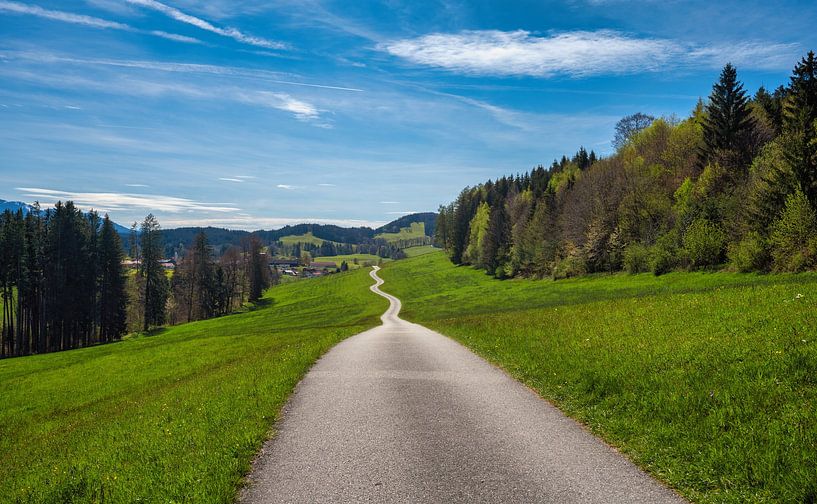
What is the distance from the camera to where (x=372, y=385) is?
13125mm

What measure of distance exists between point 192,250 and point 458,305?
61.0 metres

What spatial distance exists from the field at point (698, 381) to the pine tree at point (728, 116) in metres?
43.5

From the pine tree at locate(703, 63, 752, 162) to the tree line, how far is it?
88141mm

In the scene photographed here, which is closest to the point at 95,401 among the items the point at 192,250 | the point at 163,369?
the point at 163,369

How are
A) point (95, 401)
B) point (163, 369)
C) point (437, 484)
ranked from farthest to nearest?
point (163, 369) → point (95, 401) → point (437, 484)

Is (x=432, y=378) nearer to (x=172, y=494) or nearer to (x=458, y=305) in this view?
(x=172, y=494)

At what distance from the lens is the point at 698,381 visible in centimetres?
1008

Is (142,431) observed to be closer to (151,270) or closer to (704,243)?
(704,243)

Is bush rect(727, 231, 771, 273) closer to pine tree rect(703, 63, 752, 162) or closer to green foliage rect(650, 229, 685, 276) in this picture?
green foliage rect(650, 229, 685, 276)

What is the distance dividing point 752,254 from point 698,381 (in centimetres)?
3598

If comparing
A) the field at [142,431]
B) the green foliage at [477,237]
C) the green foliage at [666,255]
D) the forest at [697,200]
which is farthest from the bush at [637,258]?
the green foliage at [477,237]

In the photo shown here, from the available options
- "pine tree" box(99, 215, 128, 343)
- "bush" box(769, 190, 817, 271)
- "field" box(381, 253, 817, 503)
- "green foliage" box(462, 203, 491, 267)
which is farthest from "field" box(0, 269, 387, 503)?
"green foliage" box(462, 203, 491, 267)

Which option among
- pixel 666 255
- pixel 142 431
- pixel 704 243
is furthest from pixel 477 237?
pixel 142 431

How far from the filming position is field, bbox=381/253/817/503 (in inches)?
254
